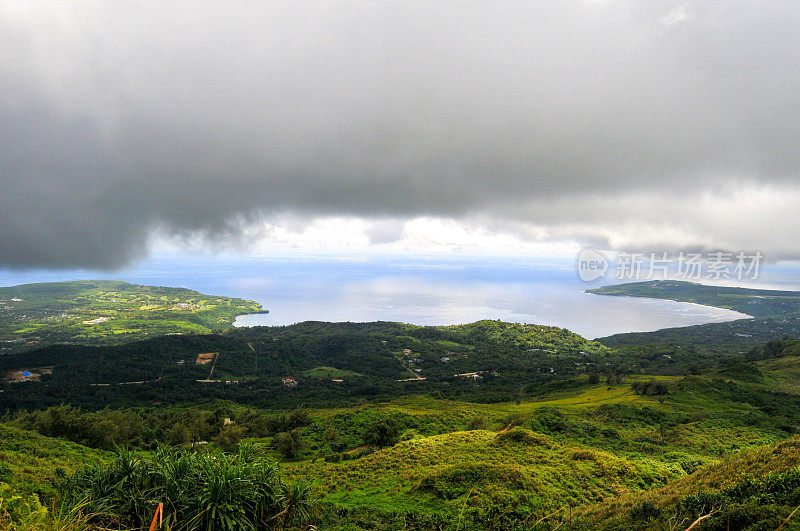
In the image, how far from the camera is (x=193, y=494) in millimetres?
6270

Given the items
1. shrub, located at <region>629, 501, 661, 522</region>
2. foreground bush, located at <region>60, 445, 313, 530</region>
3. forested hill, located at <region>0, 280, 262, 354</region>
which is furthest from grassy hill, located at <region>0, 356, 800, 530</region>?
forested hill, located at <region>0, 280, 262, 354</region>

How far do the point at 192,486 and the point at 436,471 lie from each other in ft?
48.2

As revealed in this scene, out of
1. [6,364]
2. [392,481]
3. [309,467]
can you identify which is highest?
[392,481]

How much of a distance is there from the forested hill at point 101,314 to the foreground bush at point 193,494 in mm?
132872

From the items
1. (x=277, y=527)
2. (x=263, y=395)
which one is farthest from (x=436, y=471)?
(x=263, y=395)

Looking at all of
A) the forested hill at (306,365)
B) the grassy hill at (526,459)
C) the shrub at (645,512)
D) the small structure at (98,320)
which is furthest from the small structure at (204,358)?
the shrub at (645,512)

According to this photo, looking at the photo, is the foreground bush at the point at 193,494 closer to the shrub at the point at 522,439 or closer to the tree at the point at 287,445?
the shrub at the point at 522,439

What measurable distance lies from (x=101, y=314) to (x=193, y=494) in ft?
609

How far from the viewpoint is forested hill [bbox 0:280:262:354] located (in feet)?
382

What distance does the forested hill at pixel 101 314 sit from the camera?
382 feet

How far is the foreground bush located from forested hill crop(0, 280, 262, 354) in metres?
133

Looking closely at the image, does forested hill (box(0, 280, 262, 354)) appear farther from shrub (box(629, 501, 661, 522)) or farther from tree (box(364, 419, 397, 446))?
shrub (box(629, 501, 661, 522))

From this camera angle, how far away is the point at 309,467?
2214 cm

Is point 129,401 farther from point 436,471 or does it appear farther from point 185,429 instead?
point 436,471
